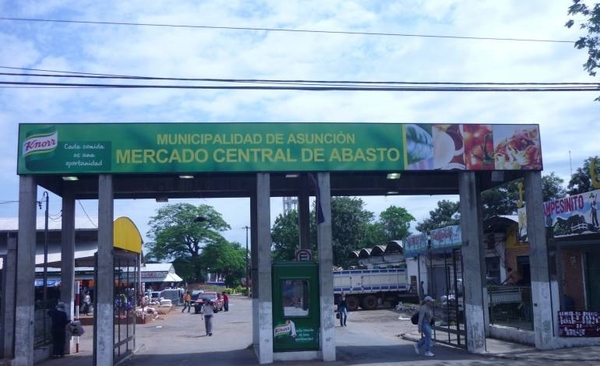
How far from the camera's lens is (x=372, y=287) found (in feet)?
141

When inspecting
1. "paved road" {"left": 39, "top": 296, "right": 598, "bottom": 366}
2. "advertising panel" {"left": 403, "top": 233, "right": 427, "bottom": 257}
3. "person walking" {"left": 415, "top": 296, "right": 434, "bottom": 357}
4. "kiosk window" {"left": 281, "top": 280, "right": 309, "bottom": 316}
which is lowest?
"paved road" {"left": 39, "top": 296, "right": 598, "bottom": 366}

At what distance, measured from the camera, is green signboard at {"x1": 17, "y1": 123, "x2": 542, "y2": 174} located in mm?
17891

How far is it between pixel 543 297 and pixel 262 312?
8.09 m

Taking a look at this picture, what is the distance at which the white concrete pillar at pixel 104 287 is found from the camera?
17234mm

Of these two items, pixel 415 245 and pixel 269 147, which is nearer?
pixel 269 147

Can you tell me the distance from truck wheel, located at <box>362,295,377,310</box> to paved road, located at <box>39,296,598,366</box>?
9307 mm

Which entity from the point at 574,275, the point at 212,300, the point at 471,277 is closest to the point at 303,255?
the point at 471,277

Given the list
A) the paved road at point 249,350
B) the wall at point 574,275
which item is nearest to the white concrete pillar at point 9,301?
the paved road at point 249,350

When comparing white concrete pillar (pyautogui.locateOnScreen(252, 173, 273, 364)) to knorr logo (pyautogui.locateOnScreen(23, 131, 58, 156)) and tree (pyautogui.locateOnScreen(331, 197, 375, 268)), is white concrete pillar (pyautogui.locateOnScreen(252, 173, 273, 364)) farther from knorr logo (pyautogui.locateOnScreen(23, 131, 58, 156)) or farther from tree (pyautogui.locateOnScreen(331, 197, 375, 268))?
tree (pyautogui.locateOnScreen(331, 197, 375, 268))

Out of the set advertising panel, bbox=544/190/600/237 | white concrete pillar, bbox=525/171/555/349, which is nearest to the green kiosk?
white concrete pillar, bbox=525/171/555/349

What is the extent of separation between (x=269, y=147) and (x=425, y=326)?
270 inches

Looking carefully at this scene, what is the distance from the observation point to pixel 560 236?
25.4 m

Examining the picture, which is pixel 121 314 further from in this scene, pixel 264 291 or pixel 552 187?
pixel 552 187

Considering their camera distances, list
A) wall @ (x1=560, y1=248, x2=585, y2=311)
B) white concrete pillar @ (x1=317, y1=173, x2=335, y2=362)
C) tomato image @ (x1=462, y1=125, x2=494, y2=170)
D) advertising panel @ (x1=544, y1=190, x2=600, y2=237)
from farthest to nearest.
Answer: wall @ (x1=560, y1=248, x2=585, y2=311) → advertising panel @ (x1=544, y1=190, x2=600, y2=237) → tomato image @ (x1=462, y1=125, x2=494, y2=170) → white concrete pillar @ (x1=317, y1=173, x2=335, y2=362)
